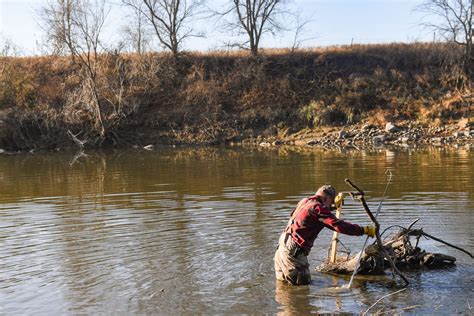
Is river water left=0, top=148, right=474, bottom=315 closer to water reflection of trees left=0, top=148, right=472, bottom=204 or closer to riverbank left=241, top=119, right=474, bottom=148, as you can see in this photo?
water reflection of trees left=0, top=148, right=472, bottom=204

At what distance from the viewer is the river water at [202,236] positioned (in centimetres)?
891

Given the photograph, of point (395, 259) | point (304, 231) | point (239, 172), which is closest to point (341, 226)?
point (304, 231)

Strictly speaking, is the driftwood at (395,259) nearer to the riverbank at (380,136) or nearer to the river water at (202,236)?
the river water at (202,236)

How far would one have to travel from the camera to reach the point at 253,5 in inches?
2084

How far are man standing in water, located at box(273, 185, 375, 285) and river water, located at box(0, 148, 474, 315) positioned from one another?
0.25 meters

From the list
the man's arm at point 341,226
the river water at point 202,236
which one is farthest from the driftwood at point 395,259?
the man's arm at point 341,226

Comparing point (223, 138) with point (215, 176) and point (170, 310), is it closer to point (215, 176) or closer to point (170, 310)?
point (215, 176)

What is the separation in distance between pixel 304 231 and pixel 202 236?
427 cm

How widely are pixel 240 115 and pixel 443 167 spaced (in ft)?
79.2

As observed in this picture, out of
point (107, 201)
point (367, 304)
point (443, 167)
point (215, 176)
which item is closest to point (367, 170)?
point (443, 167)

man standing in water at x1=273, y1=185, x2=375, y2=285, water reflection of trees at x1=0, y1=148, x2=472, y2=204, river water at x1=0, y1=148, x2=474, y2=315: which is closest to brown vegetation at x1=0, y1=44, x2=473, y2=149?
water reflection of trees at x1=0, y1=148, x2=472, y2=204

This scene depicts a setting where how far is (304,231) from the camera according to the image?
922cm

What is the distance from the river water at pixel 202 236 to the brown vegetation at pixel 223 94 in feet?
55.4

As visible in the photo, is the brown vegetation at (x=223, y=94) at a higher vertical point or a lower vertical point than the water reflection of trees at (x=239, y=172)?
higher
